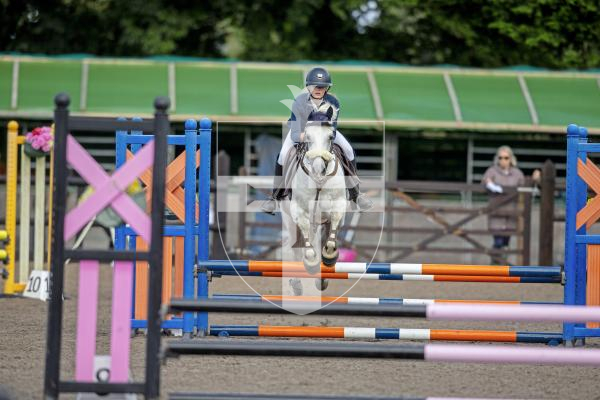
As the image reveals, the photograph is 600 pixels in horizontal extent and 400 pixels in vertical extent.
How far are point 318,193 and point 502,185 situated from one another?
341 inches

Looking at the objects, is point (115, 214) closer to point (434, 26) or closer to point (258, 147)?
point (258, 147)

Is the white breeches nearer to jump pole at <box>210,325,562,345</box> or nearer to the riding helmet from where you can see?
the riding helmet

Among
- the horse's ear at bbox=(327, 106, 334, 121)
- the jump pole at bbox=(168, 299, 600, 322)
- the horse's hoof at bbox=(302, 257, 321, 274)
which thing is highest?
the horse's ear at bbox=(327, 106, 334, 121)

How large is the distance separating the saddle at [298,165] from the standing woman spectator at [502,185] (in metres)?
7.97

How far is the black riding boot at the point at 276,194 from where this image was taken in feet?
29.2

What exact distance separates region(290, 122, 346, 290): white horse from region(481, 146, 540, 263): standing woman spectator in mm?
8295

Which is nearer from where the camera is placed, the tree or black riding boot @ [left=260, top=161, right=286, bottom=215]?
black riding boot @ [left=260, top=161, right=286, bottom=215]

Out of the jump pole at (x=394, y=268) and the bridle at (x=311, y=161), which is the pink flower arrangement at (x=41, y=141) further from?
the jump pole at (x=394, y=268)

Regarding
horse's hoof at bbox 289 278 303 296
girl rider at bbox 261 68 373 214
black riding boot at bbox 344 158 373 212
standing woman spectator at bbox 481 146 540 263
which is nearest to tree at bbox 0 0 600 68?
standing woman spectator at bbox 481 146 540 263

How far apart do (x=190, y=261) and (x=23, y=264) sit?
442 centimetres

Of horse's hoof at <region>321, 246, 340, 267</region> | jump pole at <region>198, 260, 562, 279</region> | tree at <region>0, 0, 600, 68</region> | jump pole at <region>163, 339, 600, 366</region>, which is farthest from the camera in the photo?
tree at <region>0, 0, 600, 68</region>

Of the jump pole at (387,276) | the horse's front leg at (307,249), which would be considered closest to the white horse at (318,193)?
the horse's front leg at (307,249)

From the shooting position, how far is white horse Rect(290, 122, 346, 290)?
27.0 ft

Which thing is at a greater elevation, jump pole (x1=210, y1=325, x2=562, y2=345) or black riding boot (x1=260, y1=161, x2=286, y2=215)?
black riding boot (x1=260, y1=161, x2=286, y2=215)
